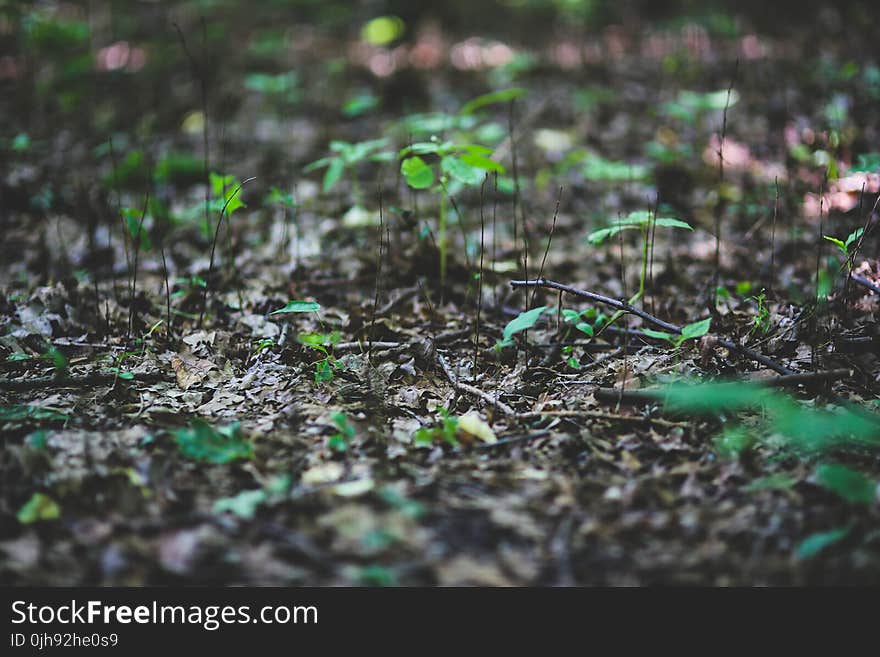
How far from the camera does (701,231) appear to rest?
3930 mm

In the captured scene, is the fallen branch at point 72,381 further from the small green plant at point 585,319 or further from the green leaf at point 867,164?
the green leaf at point 867,164

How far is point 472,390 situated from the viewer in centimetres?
246

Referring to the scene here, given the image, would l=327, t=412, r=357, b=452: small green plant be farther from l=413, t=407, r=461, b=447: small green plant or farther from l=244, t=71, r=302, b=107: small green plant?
l=244, t=71, r=302, b=107: small green plant

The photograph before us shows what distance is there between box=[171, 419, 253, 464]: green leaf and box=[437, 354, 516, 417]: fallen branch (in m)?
0.83

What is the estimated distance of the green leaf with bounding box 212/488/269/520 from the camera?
1.82m

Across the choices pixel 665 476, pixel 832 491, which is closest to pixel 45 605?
pixel 665 476

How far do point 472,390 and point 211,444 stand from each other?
37.6 inches

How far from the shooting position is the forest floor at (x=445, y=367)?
1727 mm

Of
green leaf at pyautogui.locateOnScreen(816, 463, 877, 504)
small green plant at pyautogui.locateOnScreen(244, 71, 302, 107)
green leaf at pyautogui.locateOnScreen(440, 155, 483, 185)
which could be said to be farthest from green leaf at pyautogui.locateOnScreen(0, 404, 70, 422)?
small green plant at pyautogui.locateOnScreen(244, 71, 302, 107)

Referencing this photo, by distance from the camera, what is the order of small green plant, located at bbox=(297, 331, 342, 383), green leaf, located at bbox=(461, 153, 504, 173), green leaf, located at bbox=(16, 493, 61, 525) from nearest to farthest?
green leaf, located at bbox=(16, 493, 61, 525) < small green plant, located at bbox=(297, 331, 342, 383) < green leaf, located at bbox=(461, 153, 504, 173)

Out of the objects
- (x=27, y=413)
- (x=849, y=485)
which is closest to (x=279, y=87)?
(x=27, y=413)

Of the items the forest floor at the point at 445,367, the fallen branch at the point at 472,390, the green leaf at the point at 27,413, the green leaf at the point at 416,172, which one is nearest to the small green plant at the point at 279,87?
the forest floor at the point at 445,367

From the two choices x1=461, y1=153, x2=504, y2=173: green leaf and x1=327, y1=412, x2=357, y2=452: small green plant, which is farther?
x1=461, y1=153, x2=504, y2=173: green leaf

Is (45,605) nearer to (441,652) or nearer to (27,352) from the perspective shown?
(441,652)
